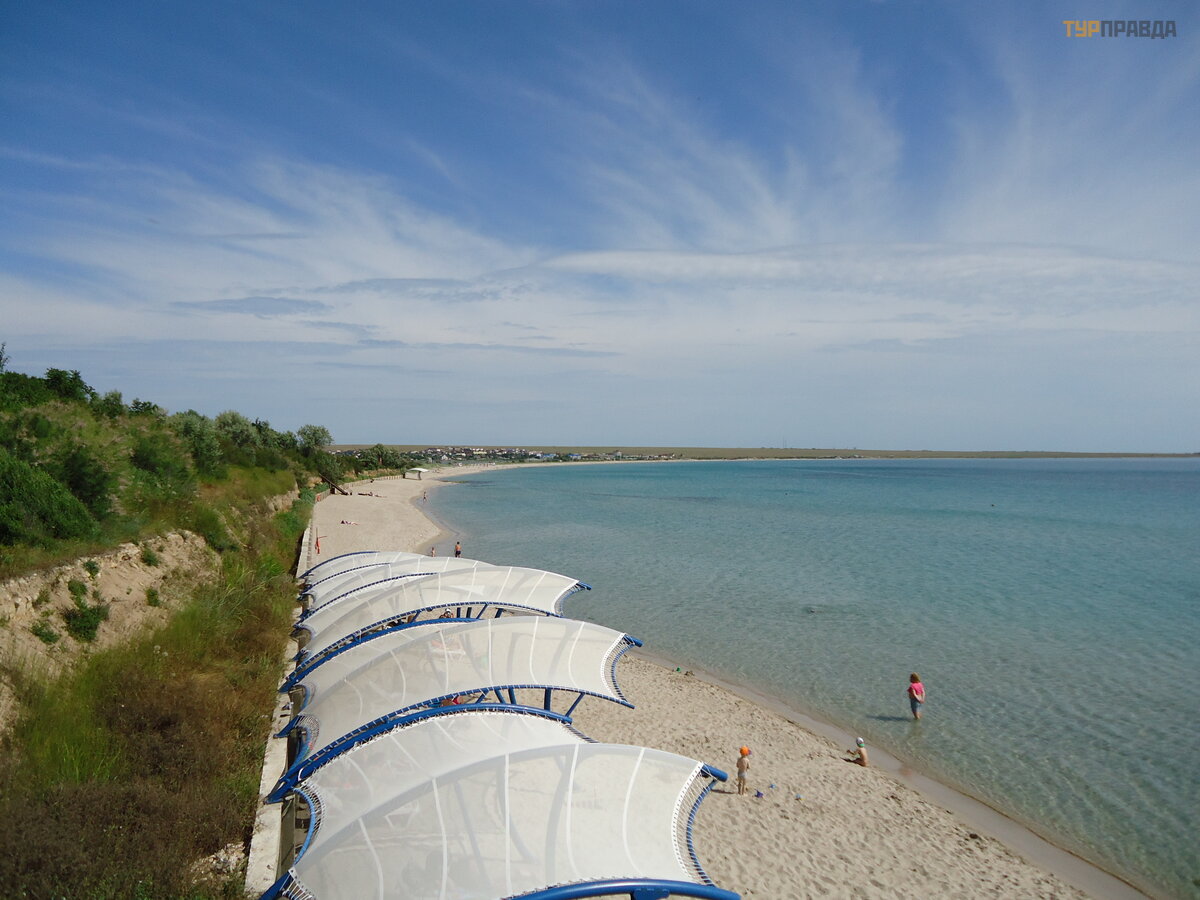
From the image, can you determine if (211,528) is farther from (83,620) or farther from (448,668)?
(448,668)

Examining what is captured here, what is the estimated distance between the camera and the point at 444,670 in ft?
27.6

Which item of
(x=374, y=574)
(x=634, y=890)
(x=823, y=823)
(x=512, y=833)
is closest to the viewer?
(x=634, y=890)

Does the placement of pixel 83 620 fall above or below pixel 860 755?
above

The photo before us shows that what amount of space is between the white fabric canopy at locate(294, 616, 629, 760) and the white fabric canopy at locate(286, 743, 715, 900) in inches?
112

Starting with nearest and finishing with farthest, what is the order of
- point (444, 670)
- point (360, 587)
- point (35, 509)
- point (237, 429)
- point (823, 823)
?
point (444, 670)
point (823, 823)
point (35, 509)
point (360, 587)
point (237, 429)

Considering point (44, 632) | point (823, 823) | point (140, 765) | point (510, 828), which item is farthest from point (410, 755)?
point (44, 632)

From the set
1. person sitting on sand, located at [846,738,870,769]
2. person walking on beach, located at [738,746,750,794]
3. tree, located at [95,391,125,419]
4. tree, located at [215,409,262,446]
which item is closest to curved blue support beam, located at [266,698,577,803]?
person walking on beach, located at [738,746,750,794]

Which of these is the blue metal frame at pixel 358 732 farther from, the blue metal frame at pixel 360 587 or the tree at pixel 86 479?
the tree at pixel 86 479

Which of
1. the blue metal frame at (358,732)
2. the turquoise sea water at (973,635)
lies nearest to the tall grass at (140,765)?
the blue metal frame at (358,732)

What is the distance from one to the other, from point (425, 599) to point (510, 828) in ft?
26.1

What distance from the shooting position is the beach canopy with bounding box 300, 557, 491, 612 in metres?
14.2

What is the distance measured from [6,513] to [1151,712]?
22.2 m

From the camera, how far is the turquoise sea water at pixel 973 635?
11281mm

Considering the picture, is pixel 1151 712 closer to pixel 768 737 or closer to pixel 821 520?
pixel 768 737
